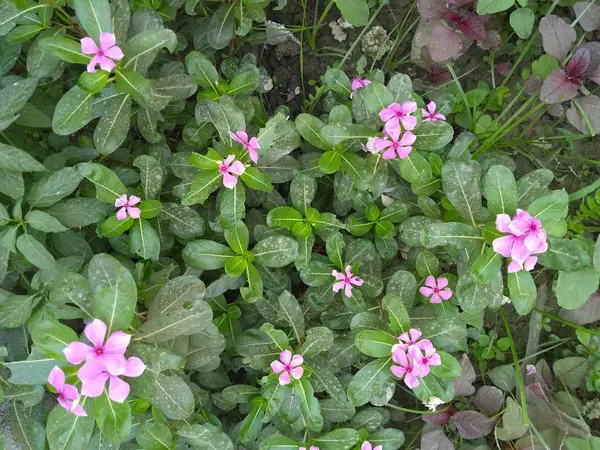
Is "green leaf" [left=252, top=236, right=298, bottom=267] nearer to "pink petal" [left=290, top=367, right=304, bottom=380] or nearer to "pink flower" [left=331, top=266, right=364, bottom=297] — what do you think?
"pink flower" [left=331, top=266, right=364, bottom=297]

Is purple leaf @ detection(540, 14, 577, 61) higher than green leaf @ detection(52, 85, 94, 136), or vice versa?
green leaf @ detection(52, 85, 94, 136)

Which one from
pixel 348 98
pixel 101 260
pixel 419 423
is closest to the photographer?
pixel 101 260

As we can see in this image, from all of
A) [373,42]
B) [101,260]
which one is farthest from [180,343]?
[373,42]

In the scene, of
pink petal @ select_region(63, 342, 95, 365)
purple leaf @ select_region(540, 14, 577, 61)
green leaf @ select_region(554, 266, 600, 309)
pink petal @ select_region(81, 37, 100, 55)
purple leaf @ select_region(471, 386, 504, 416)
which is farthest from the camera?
purple leaf @ select_region(471, 386, 504, 416)

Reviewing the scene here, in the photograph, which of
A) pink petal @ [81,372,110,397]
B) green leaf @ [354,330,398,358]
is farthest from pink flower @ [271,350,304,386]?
pink petal @ [81,372,110,397]

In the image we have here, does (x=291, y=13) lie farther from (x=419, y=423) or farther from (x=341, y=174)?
(x=419, y=423)

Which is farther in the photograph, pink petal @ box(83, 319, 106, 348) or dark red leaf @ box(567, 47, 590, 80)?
dark red leaf @ box(567, 47, 590, 80)

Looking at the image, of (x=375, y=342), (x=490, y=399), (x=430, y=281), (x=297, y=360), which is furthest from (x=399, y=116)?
(x=490, y=399)
